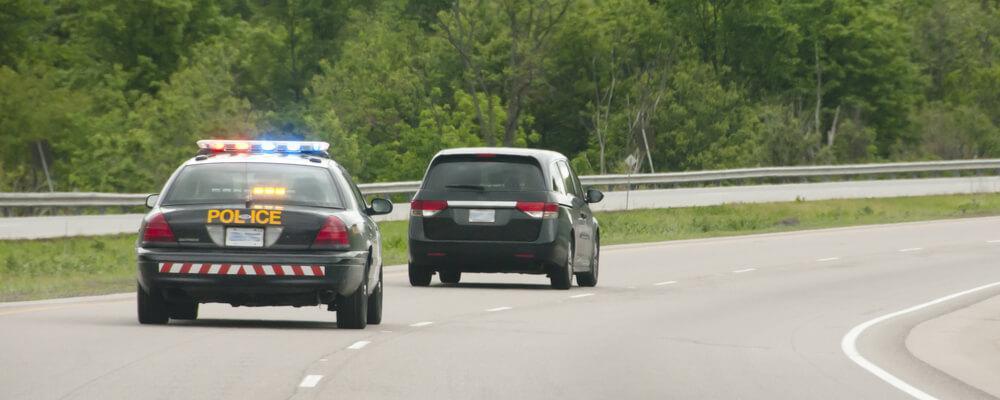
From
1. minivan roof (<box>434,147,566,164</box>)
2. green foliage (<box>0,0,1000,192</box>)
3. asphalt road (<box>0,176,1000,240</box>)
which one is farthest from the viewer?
green foliage (<box>0,0,1000,192</box>)

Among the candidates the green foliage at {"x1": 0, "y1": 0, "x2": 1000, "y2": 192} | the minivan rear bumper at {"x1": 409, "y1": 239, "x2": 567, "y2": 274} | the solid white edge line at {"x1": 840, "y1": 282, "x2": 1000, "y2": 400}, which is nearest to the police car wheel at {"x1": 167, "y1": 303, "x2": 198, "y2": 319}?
the solid white edge line at {"x1": 840, "y1": 282, "x2": 1000, "y2": 400}

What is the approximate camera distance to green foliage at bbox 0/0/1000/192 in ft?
246

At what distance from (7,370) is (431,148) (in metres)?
68.1

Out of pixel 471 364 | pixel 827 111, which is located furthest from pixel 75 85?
pixel 471 364

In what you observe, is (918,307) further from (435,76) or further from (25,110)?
(435,76)

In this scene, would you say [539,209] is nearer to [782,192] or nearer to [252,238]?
[252,238]

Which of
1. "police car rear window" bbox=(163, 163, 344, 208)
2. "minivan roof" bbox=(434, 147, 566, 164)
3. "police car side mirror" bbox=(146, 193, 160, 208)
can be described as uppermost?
"police car rear window" bbox=(163, 163, 344, 208)

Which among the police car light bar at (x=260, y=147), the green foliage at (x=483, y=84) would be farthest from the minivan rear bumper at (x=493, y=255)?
the green foliage at (x=483, y=84)

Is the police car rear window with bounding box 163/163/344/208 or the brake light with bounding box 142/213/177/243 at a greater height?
the police car rear window with bounding box 163/163/344/208

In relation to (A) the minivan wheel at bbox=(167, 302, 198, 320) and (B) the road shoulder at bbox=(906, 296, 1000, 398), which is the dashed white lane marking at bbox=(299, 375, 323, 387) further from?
(A) the minivan wheel at bbox=(167, 302, 198, 320)

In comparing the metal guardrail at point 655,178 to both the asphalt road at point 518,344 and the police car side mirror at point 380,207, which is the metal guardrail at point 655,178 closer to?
the asphalt road at point 518,344

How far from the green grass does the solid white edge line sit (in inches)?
338

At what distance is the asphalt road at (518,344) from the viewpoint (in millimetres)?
12320

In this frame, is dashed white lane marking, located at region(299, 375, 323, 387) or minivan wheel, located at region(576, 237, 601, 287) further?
minivan wheel, located at region(576, 237, 601, 287)
